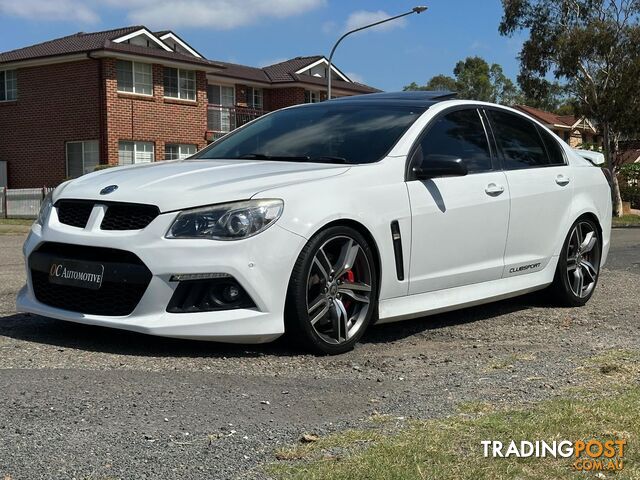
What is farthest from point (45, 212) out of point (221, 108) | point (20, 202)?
point (221, 108)

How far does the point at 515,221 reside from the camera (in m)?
6.36

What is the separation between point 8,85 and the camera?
3055 cm

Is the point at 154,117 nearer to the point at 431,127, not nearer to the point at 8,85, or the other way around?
the point at 8,85

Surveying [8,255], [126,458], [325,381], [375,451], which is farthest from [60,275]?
[8,255]

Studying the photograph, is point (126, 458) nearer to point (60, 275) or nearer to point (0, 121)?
point (60, 275)

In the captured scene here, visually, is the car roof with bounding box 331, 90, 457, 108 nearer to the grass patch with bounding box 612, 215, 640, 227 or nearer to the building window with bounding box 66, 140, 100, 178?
the grass patch with bounding box 612, 215, 640, 227

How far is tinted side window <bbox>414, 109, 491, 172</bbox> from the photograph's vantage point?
5871mm

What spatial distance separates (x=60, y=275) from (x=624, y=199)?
37.1 m

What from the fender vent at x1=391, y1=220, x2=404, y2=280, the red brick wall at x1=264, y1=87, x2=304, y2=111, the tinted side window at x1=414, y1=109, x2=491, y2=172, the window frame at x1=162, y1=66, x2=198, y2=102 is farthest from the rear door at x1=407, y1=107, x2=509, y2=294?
the red brick wall at x1=264, y1=87, x2=304, y2=111

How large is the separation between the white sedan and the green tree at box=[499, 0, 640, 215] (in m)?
23.1

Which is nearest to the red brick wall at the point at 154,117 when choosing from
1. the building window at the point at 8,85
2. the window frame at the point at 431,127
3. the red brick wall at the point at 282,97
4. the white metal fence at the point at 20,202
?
the white metal fence at the point at 20,202

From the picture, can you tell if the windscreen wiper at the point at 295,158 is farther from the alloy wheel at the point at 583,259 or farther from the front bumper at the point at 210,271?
the alloy wheel at the point at 583,259

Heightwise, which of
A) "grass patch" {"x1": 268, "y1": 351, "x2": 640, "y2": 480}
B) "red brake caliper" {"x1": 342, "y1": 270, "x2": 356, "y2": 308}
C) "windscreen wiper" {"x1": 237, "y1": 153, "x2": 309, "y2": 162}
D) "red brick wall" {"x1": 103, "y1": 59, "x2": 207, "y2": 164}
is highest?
"red brick wall" {"x1": 103, "y1": 59, "x2": 207, "y2": 164}

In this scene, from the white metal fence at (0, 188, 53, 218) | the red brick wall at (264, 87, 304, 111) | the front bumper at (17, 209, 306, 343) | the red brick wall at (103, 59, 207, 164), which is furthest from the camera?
the red brick wall at (264, 87, 304, 111)
